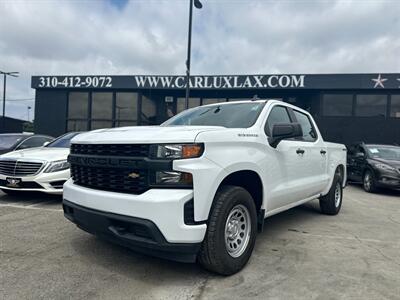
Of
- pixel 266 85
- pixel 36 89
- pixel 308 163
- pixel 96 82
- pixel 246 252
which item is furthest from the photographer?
pixel 36 89

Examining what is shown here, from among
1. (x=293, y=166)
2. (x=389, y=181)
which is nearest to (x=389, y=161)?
(x=389, y=181)

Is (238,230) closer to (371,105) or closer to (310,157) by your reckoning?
(310,157)

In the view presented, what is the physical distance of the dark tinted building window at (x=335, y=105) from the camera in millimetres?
16672

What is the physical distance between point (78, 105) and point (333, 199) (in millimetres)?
16325

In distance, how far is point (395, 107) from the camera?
53.6 feet

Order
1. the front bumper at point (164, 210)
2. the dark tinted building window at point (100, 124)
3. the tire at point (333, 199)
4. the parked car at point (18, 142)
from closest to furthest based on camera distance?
the front bumper at point (164, 210) < the tire at point (333, 199) < the parked car at point (18, 142) < the dark tinted building window at point (100, 124)

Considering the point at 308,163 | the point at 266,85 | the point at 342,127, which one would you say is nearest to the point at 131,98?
the point at 266,85

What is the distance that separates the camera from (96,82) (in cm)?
1797

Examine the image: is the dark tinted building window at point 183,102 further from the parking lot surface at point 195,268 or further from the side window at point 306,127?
the parking lot surface at point 195,268

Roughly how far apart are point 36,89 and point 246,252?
1926 centimetres

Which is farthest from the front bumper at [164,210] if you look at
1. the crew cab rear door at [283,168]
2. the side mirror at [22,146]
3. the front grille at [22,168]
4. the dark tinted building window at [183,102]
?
the dark tinted building window at [183,102]

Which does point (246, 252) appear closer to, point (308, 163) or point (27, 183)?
point (308, 163)

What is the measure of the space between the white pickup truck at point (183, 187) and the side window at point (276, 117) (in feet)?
0.13

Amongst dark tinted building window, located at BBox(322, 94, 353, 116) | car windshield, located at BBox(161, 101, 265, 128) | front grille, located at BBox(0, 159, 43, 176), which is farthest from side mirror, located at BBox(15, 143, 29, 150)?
dark tinted building window, located at BBox(322, 94, 353, 116)
